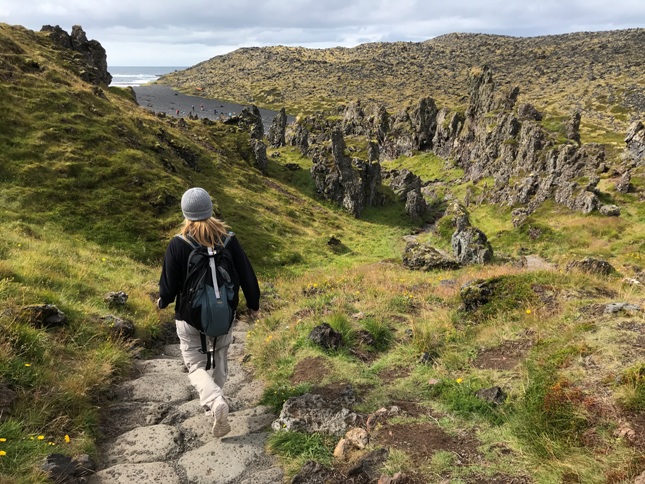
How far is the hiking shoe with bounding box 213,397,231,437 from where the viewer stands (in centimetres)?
675

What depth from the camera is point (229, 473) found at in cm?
607

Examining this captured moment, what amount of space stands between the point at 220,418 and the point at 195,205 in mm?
3574

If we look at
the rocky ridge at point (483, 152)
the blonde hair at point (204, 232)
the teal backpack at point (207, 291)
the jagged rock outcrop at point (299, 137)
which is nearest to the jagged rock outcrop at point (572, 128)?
the rocky ridge at point (483, 152)

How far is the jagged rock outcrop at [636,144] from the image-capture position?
52.2 meters

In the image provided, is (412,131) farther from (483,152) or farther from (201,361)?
(201,361)

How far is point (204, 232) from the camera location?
6773 mm

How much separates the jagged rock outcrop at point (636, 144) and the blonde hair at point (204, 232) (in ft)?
202

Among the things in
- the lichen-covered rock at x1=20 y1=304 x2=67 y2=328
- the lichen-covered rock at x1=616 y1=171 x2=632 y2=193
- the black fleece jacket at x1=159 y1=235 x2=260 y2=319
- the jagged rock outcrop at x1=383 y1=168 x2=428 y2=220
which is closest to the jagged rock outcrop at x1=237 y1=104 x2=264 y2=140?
the jagged rock outcrop at x1=383 y1=168 x2=428 y2=220

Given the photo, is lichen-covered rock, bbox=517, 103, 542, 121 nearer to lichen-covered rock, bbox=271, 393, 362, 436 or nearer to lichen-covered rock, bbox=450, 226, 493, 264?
lichen-covered rock, bbox=450, 226, 493, 264

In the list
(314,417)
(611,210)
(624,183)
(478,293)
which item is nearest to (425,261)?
(478,293)

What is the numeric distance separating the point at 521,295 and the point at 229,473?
896 centimetres

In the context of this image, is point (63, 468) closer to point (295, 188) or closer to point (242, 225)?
point (242, 225)

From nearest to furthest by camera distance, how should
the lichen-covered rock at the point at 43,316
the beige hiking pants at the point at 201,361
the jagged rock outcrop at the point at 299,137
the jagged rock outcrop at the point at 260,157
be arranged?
the beige hiking pants at the point at 201,361
the lichen-covered rock at the point at 43,316
the jagged rock outcrop at the point at 260,157
the jagged rock outcrop at the point at 299,137

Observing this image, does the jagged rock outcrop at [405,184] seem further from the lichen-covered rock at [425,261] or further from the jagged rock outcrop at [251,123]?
the lichen-covered rock at [425,261]
